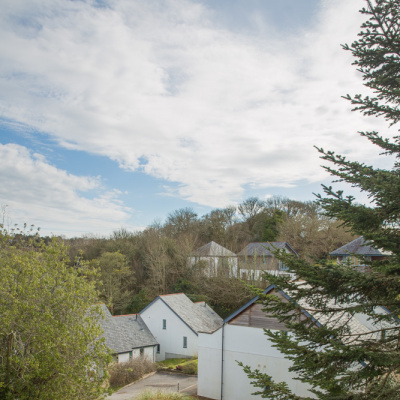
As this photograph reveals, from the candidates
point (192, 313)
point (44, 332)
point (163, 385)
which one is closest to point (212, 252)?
point (192, 313)

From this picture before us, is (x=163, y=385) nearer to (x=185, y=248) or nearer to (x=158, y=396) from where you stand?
(x=158, y=396)

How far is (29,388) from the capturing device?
980 cm

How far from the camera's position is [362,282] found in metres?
5.97

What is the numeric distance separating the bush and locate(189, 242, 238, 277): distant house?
13.0 m

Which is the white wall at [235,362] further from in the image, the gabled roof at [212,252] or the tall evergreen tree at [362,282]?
the gabled roof at [212,252]

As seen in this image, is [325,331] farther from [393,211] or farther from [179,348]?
[179,348]

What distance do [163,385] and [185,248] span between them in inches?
745

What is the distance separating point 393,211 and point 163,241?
34.0m

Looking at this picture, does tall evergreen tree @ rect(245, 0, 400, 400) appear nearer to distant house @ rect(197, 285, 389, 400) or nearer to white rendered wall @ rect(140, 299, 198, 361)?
distant house @ rect(197, 285, 389, 400)

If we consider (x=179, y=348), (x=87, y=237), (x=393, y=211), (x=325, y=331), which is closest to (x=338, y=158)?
(x=393, y=211)

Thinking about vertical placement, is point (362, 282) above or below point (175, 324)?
above

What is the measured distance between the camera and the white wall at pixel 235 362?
672 inches

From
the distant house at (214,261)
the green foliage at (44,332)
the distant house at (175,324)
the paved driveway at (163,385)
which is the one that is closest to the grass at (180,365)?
the paved driveway at (163,385)

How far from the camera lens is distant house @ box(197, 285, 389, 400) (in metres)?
17.2
